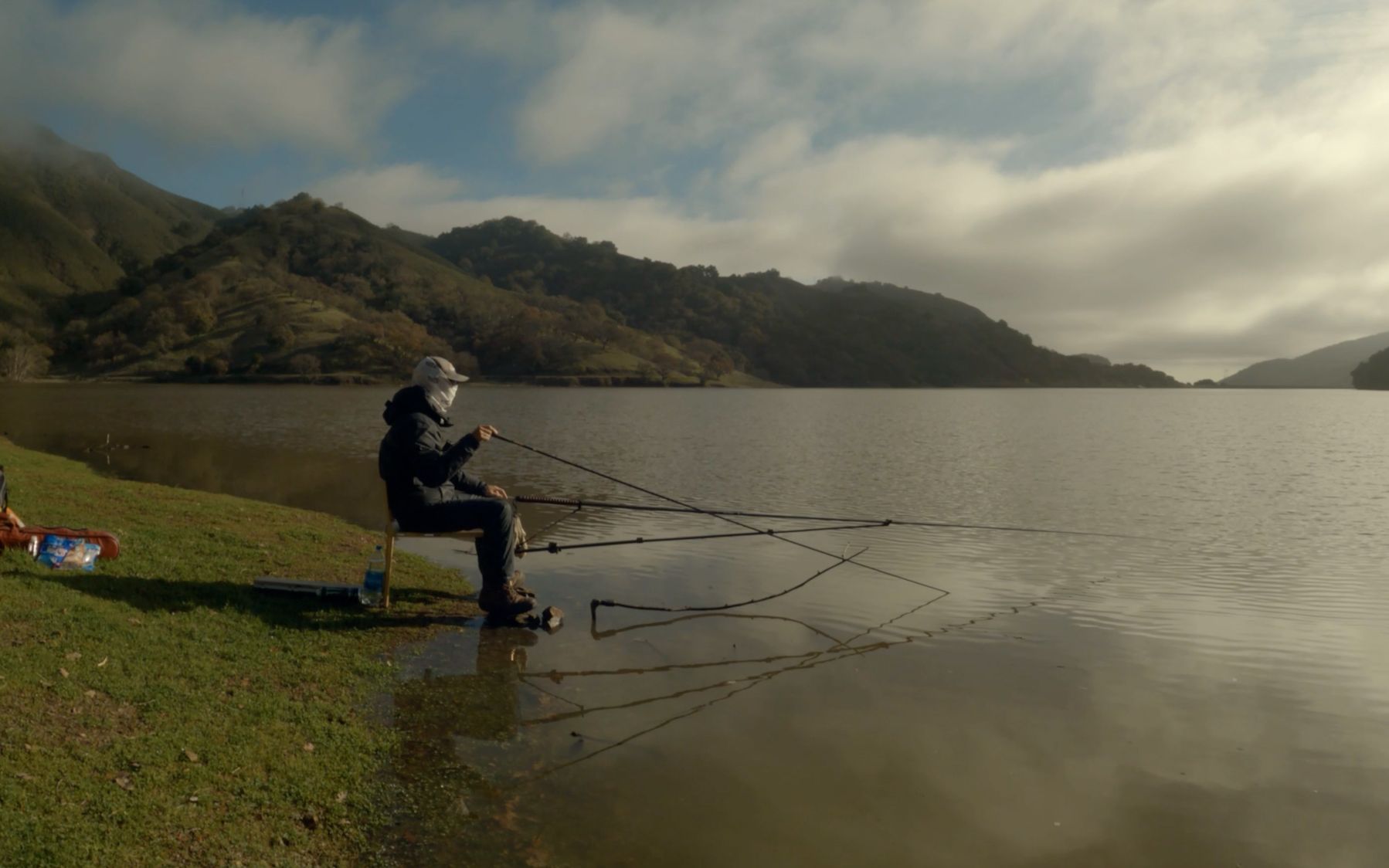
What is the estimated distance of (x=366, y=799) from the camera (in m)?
6.02

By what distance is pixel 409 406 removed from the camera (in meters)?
9.75

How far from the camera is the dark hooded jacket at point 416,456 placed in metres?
9.59

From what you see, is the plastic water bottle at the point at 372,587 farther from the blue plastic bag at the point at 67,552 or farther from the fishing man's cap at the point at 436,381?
the blue plastic bag at the point at 67,552

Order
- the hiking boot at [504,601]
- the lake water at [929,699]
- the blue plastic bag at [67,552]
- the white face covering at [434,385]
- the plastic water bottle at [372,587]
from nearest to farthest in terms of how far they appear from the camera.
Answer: the lake water at [929,699] → the blue plastic bag at [67,552] → the white face covering at [434,385] → the hiking boot at [504,601] → the plastic water bottle at [372,587]

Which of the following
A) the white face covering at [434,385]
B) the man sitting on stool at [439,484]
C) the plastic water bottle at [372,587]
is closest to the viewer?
the man sitting on stool at [439,484]

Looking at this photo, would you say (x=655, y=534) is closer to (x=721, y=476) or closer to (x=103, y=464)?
(x=721, y=476)

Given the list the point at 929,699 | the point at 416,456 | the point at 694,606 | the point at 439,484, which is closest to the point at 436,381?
the point at 416,456

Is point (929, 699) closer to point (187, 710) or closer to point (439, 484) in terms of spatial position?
point (439, 484)

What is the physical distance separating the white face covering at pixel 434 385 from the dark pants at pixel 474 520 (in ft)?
3.54

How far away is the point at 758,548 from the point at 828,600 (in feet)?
12.9

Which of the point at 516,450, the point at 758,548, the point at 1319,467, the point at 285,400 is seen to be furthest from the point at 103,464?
the point at 285,400

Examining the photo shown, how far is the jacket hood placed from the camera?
32.0ft

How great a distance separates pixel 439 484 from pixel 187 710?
11.6ft

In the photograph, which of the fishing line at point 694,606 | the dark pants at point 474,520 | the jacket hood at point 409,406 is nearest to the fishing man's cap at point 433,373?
the jacket hood at point 409,406
